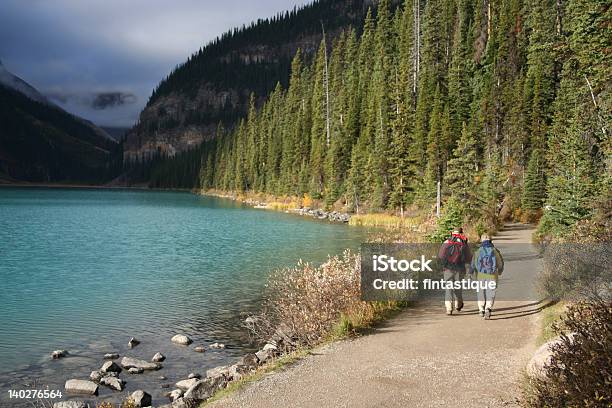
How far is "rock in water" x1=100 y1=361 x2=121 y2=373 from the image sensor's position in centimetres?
1279

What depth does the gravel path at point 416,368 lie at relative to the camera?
778cm

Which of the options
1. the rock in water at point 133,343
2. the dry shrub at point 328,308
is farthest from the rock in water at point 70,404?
the dry shrub at point 328,308

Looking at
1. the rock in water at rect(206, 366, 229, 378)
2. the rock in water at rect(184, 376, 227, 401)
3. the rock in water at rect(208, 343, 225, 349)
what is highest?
the rock in water at rect(184, 376, 227, 401)

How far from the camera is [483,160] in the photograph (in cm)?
5631

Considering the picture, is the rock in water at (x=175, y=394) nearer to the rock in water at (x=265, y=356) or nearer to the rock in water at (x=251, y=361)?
the rock in water at (x=251, y=361)

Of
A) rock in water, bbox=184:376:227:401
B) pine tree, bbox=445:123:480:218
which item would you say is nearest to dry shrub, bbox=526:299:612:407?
rock in water, bbox=184:376:227:401

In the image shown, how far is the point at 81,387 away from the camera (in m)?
11.7

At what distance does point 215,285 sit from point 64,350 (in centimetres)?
894

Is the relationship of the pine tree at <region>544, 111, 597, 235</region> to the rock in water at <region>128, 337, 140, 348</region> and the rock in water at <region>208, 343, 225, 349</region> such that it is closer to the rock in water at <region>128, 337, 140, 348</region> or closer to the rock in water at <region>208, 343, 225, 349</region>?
the rock in water at <region>208, 343, 225, 349</region>

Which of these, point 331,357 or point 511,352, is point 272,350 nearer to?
point 331,357

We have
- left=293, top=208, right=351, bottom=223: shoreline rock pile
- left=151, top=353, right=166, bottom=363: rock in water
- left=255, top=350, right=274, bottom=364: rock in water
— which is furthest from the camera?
Result: left=293, top=208, right=351, bottom=223: shoreline rock pile

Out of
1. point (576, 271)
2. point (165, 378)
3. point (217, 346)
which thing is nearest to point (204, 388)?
point (165, 378)

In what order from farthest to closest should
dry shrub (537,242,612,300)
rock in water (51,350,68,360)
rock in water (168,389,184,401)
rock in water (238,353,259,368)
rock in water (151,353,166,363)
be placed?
rock in water (51,350,68,360), rock in water (151,353,166,363), rock in water (238,353,259,368), dry shrub (537,242,612,300), rock in water (168,389,184,401)

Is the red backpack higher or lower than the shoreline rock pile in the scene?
higher
